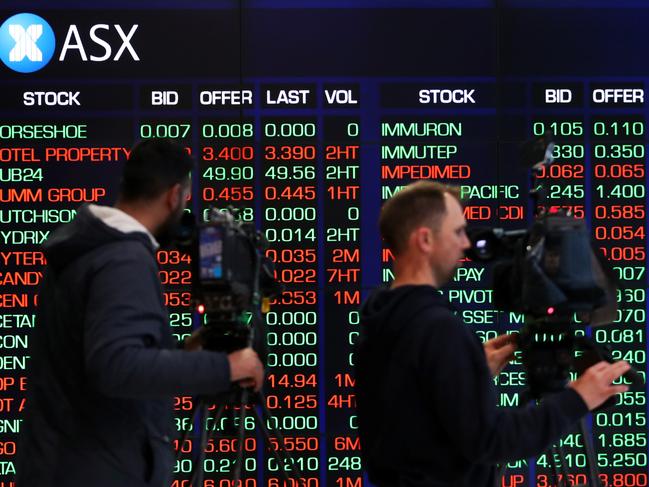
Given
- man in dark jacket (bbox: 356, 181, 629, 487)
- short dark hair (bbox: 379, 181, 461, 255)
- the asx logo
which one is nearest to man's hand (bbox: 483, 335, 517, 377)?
man in dark jacket (bbox: 356, 181, 629, 487)

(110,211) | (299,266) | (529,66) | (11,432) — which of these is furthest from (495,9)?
(11,432)

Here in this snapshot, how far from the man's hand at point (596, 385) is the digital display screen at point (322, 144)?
2.09 m

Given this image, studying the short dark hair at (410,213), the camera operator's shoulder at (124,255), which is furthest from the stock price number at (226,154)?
the short dark hair at (410,213)

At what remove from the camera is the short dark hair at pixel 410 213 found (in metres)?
2.60

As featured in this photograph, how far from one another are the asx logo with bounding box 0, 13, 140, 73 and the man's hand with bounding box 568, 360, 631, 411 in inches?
115

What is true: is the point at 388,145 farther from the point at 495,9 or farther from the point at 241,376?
the point at 241,376

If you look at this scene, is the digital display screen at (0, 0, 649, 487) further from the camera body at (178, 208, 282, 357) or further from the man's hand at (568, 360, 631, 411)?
the man's hand at (568, 360, 631, 411)

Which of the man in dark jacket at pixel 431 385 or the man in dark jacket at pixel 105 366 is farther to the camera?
the man in dark jacket at pixel 105 366

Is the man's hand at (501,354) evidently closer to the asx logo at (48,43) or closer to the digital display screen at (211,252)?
the digital display screen at (211,252)

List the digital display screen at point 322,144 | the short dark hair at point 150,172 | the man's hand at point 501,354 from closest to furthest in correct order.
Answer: the short dark hair at point 150,172 < the man's hand at point 501,354 < the digital display screen at point 322,144

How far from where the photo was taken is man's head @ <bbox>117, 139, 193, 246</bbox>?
2822 millimetres

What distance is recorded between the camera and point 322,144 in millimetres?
4742

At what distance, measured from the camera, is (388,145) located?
15.5 feet

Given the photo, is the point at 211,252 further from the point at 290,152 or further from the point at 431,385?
the point at 290,152
